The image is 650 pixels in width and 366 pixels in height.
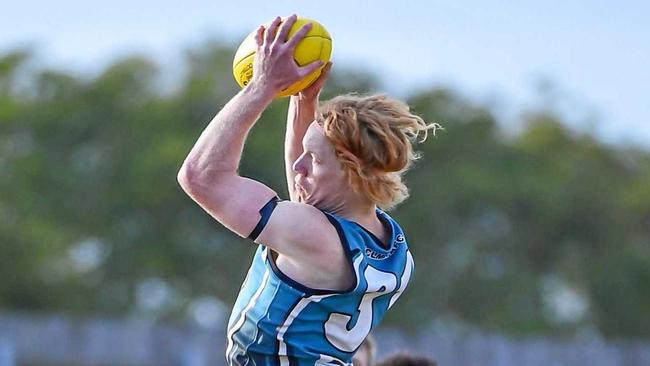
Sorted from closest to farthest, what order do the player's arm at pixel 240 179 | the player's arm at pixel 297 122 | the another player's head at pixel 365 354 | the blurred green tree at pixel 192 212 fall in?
1. the player's arm at pixel 240 179
2. the player's arm at pixel 297 122
3. the another player's head at pixel 365 354
4. the blurred green tree at pixel 192 212

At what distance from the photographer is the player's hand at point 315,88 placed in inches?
236

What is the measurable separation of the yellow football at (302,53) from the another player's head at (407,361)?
316cm

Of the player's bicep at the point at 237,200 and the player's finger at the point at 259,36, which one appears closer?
the player's bicep at the point at 237,200

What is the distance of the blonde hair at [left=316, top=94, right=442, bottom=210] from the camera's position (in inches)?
223

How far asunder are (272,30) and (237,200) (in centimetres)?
66

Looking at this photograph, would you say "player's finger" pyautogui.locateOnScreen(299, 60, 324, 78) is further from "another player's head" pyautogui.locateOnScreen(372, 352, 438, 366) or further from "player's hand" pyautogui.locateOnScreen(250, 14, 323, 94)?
"another player's head" pyautogui.locateOnScreen(372, 352, 438, 366)

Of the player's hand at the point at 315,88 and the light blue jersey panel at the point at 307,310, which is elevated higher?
the player's hand at the point at 315,88

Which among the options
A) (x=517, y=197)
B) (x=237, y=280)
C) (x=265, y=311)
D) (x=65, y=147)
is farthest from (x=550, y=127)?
(x=265, y=311)

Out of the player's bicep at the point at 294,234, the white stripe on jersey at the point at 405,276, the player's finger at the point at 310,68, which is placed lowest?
the white stripe on jersey at the point at 405,276

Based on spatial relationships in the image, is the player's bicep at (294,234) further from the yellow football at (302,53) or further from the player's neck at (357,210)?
the yellow football at (302,53)

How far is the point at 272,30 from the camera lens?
570 cm

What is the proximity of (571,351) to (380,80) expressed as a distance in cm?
1351

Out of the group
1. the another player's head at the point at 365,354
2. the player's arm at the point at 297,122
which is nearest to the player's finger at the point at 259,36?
the player's arm at the point at 297,122

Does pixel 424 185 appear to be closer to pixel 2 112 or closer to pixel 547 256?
pixel 547 256
